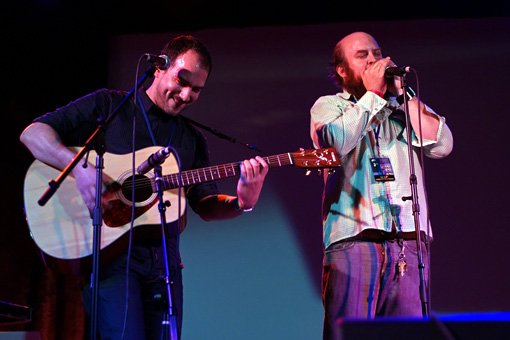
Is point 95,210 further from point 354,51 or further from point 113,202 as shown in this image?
point 354,51

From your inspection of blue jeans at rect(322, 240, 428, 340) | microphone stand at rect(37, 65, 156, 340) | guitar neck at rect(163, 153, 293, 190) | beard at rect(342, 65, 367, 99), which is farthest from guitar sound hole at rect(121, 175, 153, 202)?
beard at rect(342, 65, 367, 99)

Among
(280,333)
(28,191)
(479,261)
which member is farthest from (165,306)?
(479,261)

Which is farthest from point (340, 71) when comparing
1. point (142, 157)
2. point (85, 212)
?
point (85, 212)

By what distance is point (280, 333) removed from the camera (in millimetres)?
4441

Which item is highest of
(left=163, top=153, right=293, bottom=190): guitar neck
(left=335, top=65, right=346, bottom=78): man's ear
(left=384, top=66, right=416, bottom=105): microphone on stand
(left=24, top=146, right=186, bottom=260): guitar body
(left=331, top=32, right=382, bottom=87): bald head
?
(left=331, top=32, right=382, bottom=87): bald head

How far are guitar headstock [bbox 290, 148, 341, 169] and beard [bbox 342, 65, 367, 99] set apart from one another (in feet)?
1.56

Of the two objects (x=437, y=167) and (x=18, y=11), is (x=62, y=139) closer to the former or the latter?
(x=18, y=11)

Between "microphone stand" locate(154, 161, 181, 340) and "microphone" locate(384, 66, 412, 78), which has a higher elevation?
"microphone" locate(384, 66, 412, 78)

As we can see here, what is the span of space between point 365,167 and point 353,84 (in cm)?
56

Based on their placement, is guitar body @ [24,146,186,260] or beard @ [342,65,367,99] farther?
beard @ [342,65,367,99]

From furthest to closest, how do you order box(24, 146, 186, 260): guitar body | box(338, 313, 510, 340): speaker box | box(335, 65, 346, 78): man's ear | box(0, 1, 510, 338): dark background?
box(0, 1, 510, 338): dark background, box(335, 65, 346, 78): man's ear, box(24, 146, 186, 260): guitar body, box(338, 313, 510, 340): speaker box

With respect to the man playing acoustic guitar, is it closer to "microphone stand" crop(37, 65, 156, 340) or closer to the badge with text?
"microphone stand" crop(37, 65, 156, 340)

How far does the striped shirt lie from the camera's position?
3076mm

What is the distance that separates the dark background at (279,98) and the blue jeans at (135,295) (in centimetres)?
166
